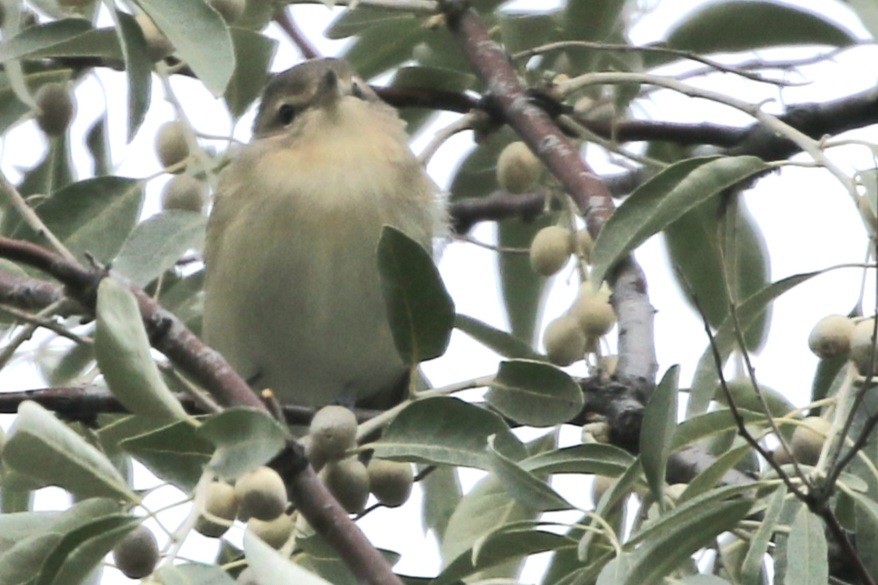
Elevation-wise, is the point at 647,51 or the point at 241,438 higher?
the point at 647,51

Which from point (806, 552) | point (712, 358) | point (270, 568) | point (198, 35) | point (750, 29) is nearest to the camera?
point (270, 568)

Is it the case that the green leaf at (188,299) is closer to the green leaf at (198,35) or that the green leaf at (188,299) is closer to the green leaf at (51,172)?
the green leaf at (51,172)

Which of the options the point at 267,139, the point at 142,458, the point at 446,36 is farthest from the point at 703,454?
the point at 267,139

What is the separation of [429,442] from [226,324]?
5.30 feet

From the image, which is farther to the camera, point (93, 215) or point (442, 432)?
point (93, 215)

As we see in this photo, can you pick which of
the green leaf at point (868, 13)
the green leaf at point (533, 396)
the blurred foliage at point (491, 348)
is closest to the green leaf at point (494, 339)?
the blurred foliage at point (491, 348)

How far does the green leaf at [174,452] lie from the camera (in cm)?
178

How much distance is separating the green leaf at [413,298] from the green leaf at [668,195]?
271 mm

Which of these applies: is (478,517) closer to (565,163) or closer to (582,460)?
(582,460)

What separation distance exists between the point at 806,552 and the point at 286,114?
8.23 feet

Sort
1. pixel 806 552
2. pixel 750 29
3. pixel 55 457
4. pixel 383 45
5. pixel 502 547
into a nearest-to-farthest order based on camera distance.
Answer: pixel 55 457 < pixel 806 552 < pixel 502 547 < pixel 750 29 < pixel 383 45

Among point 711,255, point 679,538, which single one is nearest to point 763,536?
point 679,538

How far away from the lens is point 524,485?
1.80 meters

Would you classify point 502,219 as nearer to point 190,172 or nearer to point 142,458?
point 190,172
